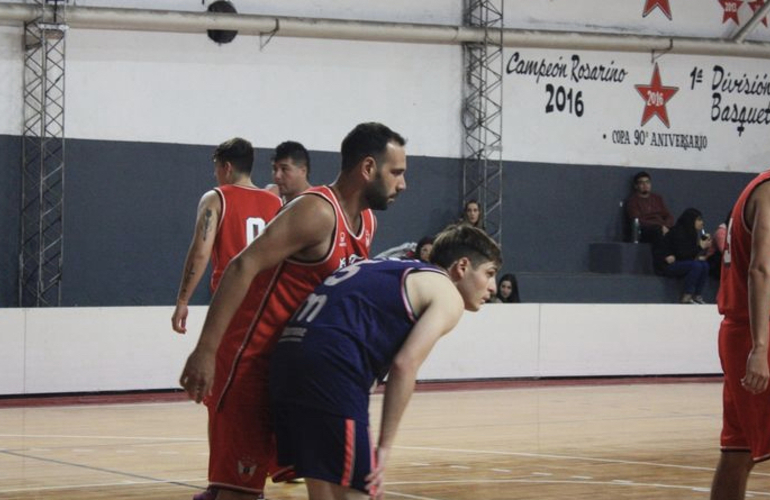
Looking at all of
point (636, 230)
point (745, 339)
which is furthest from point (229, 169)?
point (636, 230)

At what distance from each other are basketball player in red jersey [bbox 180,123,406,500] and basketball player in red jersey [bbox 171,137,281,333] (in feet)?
7.45

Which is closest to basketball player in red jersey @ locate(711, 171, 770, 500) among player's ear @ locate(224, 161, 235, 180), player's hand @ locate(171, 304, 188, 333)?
player's ear @ locate(224, 161, 235, 180)

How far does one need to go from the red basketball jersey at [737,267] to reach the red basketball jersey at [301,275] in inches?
64.4

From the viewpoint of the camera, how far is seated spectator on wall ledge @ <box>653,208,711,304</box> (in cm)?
1870

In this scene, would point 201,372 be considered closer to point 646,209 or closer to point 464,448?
point 464,448

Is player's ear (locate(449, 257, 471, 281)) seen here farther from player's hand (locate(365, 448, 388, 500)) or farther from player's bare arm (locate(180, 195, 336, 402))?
player's hand (locate(365, 448, 388, 500))

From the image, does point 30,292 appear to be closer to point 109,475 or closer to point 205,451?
point 205,451

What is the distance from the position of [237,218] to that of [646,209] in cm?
1314

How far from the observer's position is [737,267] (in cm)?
574

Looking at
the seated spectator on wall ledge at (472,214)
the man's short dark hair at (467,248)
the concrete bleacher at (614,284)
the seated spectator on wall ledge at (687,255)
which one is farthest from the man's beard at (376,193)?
the seated spectator on wall ledge at (687,255)

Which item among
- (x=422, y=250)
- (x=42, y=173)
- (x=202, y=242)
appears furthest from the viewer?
(x=42, y=173)

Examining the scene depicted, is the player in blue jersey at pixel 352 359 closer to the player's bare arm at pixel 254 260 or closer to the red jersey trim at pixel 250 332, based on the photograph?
the player's bare arm at pixel 254 260

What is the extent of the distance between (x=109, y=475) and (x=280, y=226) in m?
4.29

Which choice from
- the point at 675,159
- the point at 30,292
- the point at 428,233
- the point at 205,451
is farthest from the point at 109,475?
the point at 675,159
